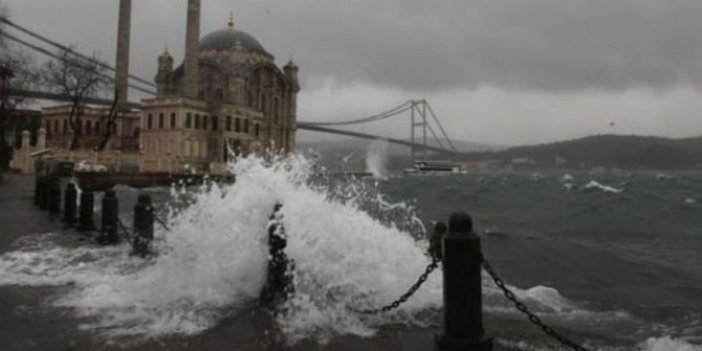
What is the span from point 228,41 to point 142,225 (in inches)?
2841

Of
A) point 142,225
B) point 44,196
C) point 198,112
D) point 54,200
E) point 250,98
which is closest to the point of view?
point 142,225

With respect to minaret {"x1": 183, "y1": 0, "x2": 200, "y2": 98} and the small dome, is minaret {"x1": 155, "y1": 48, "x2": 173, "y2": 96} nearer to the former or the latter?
the small dome

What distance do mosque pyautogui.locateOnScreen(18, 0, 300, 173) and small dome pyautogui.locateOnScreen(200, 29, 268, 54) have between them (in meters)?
0.12

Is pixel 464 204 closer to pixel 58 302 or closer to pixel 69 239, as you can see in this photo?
pixel 69 239

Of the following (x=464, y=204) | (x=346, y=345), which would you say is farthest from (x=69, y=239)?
(x=464, y=204)

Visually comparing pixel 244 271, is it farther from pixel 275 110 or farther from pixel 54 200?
pixel 275 110

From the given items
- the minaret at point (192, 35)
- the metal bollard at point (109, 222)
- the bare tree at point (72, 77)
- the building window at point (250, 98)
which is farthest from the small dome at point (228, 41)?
the metal bollard at point (109, 222)

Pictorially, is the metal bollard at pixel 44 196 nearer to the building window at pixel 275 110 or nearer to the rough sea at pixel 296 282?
the rough sea at pixel 296 282

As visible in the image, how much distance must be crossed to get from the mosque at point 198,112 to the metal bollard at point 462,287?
1569 inches

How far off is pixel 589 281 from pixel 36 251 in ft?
27.1

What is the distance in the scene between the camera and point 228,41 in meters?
77.1

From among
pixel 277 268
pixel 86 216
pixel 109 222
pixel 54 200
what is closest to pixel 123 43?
pixel 54 200

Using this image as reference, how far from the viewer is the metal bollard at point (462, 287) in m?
3.80

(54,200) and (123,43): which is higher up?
(123,43)
